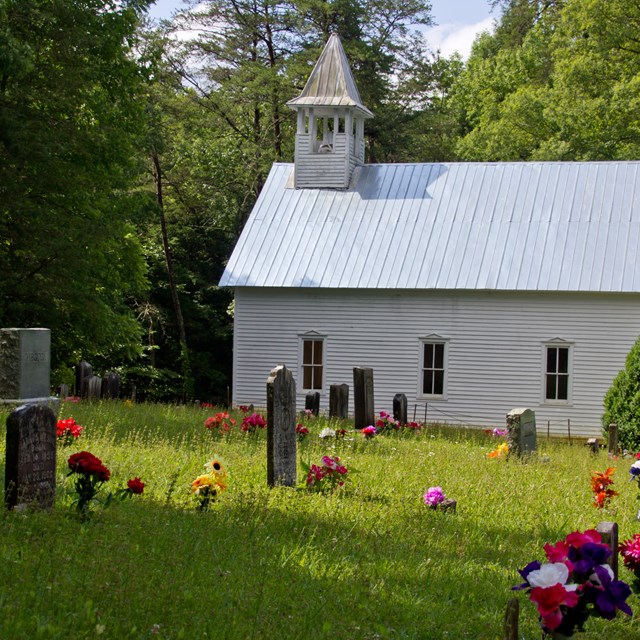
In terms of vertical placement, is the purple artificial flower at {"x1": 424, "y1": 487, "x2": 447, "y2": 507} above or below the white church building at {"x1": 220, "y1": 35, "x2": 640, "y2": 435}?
below

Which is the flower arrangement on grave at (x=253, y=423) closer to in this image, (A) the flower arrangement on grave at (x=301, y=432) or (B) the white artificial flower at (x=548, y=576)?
(A) the flower arrangement on grave at (x=301, y=432)

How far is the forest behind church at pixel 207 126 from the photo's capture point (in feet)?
73.5

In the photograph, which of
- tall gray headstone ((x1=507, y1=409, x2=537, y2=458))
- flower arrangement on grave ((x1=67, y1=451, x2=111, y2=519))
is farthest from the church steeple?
flower arrangement on grave ((x1=67, y1=451, x2=111, y2=519))

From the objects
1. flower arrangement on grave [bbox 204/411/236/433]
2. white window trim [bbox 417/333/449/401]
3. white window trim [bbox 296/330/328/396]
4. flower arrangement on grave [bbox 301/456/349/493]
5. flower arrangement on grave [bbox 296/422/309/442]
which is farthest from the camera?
white window trim [bbox 296/330/328/396]

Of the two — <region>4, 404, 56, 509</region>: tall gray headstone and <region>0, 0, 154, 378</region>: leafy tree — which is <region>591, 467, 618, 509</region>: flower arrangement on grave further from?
<region>0, 0, 154, 378</region>: leafy tree

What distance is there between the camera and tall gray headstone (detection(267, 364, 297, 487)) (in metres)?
10.7

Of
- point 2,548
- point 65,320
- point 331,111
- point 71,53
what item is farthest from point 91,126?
point 2,548

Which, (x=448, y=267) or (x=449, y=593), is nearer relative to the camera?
(x=449, y=593)

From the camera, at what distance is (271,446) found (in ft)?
35.0

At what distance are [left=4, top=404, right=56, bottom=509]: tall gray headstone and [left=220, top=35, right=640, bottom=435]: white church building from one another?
17.9 m

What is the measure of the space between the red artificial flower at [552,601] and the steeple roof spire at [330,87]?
25534 mm

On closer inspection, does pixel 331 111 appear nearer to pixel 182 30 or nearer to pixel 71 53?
pixel 71 53

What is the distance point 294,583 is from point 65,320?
1697cm

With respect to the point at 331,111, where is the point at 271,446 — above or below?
below
